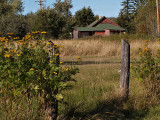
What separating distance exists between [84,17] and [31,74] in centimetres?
5740

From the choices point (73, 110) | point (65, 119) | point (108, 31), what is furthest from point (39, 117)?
point (108, 31)

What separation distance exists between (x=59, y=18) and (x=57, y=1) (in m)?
33.2

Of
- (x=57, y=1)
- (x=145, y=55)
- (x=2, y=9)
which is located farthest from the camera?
(x=57, y=1)

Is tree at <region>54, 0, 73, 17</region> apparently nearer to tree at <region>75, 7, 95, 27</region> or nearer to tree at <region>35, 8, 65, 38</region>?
tree at <region>75, 7, 95, 27</region>

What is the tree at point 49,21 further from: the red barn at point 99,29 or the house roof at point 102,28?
the house roof at point 102,28

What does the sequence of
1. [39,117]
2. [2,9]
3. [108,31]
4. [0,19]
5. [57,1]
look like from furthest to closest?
1. [57,1]
2. [108,31]
3. [2,9]
4. [0,19]
5. [39,117]

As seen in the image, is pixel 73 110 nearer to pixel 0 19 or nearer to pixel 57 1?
pixel 0 19

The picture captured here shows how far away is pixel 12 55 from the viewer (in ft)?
10.2

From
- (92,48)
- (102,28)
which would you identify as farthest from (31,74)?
(102,28)

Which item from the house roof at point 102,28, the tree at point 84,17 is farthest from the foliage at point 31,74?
the tree at point 84,17

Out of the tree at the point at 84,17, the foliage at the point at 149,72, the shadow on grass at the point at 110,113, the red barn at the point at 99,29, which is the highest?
the tree at the point at 84,17

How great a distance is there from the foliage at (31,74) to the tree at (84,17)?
55232 mm

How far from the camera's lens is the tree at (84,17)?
5784cm

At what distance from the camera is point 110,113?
429 cm
